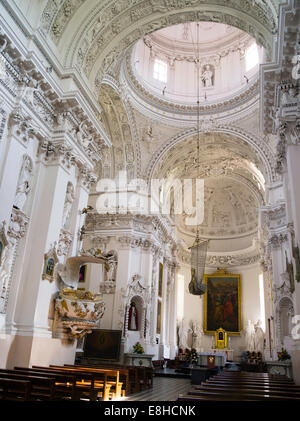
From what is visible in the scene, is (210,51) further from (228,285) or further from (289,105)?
(228,285)

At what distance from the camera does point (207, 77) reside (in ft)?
69.0

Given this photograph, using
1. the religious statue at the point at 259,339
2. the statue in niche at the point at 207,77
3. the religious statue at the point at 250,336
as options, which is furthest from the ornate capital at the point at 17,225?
the religious statue at the point at 250,336

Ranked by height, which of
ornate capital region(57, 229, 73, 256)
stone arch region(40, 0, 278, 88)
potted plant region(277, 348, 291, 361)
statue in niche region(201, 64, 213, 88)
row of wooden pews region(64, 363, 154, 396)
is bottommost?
row of wooden pews region(64, 363, 154, 396)

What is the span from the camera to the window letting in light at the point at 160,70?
20.5 m

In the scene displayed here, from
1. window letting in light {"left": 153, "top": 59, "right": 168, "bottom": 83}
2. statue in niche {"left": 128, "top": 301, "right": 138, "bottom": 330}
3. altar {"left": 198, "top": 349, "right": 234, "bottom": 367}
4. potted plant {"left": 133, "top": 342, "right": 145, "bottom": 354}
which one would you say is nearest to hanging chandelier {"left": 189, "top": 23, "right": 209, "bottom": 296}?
window letting in light {"left": 153, "top": 59, "right": 168, "bottom": 83}

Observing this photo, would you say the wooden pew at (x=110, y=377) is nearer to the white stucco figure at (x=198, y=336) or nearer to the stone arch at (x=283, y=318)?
the stone arch at (x=283, y=318)

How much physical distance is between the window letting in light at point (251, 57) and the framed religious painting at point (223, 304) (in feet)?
49.7

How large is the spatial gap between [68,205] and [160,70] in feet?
45.4

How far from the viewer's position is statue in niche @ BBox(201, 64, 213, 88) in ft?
68.2

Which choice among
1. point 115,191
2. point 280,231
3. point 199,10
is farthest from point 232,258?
point 199,10

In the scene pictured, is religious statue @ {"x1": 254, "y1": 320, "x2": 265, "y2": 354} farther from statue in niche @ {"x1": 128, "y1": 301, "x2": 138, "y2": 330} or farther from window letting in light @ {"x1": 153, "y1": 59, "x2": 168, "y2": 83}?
window letting in light @ {"x1": 153, "y1": 59, "x2": 168, "y2": 83}

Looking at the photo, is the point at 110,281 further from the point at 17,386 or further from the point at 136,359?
the point at 17,386

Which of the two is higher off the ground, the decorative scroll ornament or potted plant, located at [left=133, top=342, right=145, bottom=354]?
the decorative scroll ornament

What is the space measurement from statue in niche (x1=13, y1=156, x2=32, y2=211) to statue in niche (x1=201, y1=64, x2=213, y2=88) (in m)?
14.9
